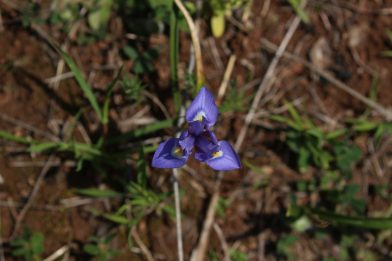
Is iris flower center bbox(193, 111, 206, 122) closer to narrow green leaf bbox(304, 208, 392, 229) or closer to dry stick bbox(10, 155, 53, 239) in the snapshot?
narrow green leaf bbox(304, 208, 392, 229)

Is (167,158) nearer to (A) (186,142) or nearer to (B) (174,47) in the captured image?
(A) (186,142)

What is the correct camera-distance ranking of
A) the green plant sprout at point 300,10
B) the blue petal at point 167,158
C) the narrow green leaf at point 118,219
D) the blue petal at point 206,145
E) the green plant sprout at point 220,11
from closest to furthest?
the blue petal at point 167,158 < the blue petal at point 206,145 < the narrow green leaf at point 118,219 < the green plant sprout at point 220,11 < the green plant sprout at point 300,10

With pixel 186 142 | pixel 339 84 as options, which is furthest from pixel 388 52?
pixel 186 142

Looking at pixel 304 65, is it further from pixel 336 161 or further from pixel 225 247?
pixel 225 247

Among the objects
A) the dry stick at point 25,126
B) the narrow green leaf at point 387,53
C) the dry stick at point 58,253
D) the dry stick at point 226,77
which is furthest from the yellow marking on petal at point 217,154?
the narrow green leaf at point 387,53

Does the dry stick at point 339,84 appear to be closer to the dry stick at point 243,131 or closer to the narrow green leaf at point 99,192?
the dry stick at point 243,131

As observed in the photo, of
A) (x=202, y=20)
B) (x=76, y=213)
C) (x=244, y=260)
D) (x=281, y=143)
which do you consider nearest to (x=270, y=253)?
(x=244, y=260)
